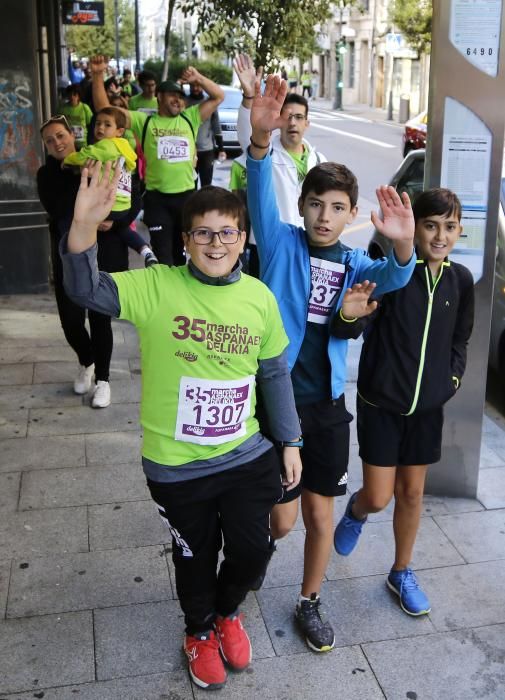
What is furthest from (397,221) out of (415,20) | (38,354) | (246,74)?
(415,20)

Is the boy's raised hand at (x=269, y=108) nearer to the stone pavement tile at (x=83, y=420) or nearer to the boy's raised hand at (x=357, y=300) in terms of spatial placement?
the boy's raised hand at (x=357, y=300)

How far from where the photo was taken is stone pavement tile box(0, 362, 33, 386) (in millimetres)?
6191

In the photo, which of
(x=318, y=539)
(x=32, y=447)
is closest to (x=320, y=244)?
(x=318, y=539)

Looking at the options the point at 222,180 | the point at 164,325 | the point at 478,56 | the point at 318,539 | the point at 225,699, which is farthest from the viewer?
the point at 222,180

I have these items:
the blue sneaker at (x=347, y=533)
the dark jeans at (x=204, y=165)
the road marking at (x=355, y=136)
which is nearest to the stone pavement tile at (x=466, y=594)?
the blue sneaker at (x=347, y=533)

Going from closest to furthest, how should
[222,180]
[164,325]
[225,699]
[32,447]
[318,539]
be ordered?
[164,325]
[225,699]
[318,539]
[32,447]
[222,180]

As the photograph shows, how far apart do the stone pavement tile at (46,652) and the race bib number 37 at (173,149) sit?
4.61m

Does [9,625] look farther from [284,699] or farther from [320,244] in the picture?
[320,244]

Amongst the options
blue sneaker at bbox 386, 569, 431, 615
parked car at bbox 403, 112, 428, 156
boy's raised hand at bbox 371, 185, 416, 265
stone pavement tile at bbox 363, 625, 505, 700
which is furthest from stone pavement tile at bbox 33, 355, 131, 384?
parked car at bbox 403, 112, 428, 156

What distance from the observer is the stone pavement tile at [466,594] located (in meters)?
3.55

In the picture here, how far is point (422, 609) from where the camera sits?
3557 mm

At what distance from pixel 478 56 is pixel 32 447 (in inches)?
127

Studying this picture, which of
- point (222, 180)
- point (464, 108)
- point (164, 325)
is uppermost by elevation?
point (464, 108)

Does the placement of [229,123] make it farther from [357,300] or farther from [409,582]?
[357,300]
